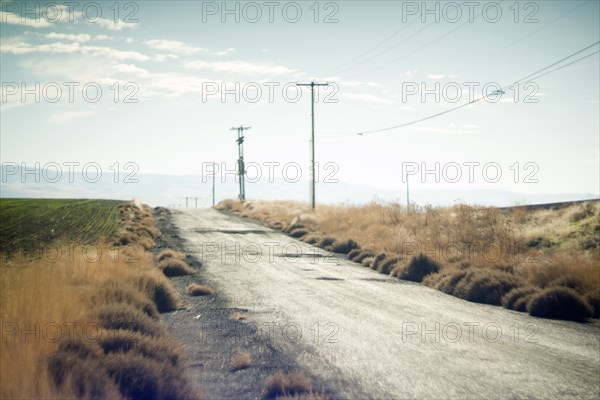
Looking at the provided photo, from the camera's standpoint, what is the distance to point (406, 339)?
853 centimetres

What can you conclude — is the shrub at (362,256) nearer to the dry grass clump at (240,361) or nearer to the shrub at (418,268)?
the shrub at (418,268)

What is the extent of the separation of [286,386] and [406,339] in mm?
3416

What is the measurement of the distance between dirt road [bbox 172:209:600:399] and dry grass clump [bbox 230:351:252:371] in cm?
58

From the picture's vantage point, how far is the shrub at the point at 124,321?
7184mm

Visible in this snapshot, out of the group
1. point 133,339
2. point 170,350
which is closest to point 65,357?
point 133,339

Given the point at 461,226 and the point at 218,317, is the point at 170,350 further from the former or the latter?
the point at 461,226

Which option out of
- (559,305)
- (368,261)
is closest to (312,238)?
(368,261)

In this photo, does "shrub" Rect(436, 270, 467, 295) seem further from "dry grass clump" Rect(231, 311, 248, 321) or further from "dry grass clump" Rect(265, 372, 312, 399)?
"dry grass clump" Rect(265, 372, 312, 399)

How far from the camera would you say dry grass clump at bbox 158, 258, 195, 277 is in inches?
630

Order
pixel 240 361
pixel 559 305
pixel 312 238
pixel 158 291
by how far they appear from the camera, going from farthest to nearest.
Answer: pixel 312 238, pixel 158 291, pixel 559 305, pixel 240 361

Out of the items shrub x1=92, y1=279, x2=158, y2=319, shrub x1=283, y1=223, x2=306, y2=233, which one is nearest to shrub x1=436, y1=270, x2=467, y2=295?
shrub x1=92, y1=279, x2=158, y2=319

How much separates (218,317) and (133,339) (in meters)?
4.21

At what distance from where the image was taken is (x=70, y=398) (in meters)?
4.21

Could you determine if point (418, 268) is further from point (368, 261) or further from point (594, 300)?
point (594, 300)
